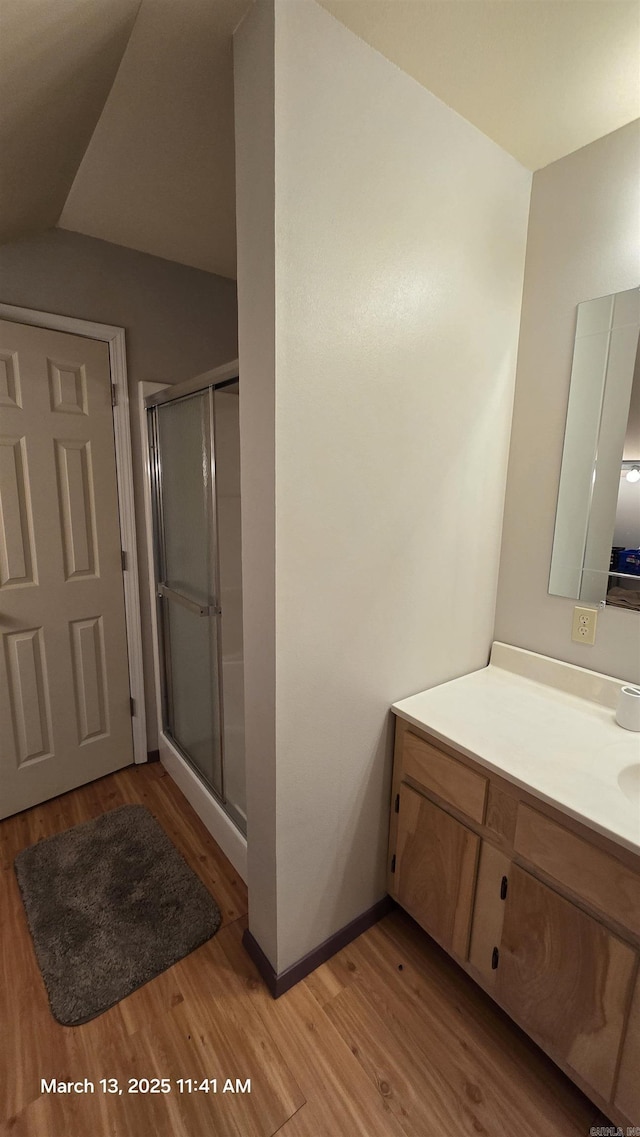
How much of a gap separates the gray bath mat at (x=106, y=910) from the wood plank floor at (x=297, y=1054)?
1.8 inches

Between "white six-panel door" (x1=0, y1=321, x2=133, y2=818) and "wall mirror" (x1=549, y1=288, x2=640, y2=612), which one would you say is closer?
"wall mirror" (x1=549, y1=288, x2=640, y2=612)

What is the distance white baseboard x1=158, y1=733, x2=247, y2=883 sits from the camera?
Answer: 5.56ft

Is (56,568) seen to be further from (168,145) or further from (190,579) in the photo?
(168,145)

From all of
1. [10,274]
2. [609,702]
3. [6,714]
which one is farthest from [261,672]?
[10,274]

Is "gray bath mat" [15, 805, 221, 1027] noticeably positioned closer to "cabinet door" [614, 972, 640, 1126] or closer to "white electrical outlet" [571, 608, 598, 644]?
"cabinet door" [614, 972, 640, 1126]

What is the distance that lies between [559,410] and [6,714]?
2.40m

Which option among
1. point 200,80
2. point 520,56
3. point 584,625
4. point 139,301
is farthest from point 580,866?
point 139,301

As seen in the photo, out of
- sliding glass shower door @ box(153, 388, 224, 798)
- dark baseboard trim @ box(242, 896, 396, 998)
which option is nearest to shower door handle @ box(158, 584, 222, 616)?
sliding glass shower door @ box(153, 388, 224, 798)

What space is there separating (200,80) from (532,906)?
214 cm

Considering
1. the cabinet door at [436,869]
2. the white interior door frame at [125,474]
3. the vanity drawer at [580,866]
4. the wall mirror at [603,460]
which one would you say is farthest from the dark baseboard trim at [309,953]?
the wall mirror at [603,460]

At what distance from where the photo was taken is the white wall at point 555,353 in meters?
1.33

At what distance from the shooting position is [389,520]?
1.30 m

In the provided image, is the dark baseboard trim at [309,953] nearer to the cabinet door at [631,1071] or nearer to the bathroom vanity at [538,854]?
the bathroom vanity at [538,854]

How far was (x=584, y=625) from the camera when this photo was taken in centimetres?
150
